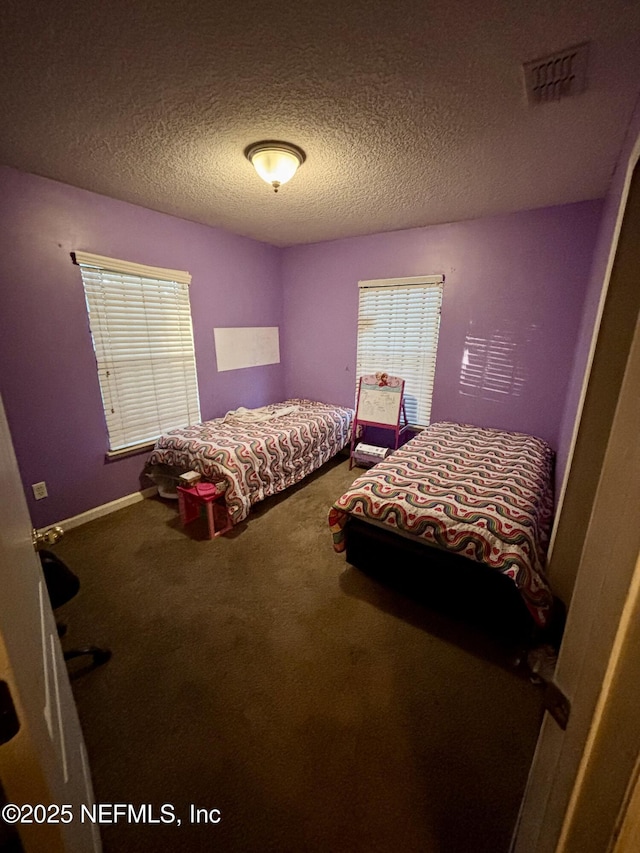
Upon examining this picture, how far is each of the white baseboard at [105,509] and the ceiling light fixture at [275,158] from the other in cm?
273

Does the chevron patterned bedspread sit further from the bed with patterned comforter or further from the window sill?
the window sill

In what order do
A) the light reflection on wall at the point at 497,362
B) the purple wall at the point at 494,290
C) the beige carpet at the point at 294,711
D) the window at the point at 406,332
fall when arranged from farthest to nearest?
the window at the point at 406,332, the light reflection on wall at the point at 497,362, the purple wall at the point at 494,290, the beige carpet at the point at 294,711

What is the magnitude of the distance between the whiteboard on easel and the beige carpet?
5.95 ft

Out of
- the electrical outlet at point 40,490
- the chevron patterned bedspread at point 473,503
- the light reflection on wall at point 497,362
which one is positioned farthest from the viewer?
the light reflection on wall at point 497,362

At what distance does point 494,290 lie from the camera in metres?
3.05

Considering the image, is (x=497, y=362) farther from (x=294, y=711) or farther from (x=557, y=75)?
(x=294, y=711)

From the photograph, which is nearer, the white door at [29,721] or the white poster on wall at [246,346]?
the white door at [29,721]

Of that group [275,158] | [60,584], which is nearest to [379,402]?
[275,158]

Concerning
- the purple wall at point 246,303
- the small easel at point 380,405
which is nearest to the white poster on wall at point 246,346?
the purple wall at point 246,303

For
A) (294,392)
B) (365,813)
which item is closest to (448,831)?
(365,813)

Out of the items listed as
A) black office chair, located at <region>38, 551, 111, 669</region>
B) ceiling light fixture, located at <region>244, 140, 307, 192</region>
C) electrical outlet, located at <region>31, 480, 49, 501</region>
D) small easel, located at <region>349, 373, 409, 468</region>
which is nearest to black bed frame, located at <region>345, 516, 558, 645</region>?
black office chair, located at <region>38, 551, 111, 669</region>

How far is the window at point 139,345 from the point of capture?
2631mm

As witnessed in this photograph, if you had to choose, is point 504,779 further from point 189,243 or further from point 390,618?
point 189,243

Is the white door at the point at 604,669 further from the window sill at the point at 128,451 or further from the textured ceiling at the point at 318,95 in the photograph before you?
the window sill at the point at 128,451
